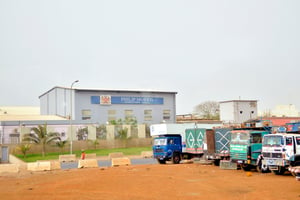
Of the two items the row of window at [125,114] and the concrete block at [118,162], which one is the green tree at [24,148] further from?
the concrete block at [118,162]

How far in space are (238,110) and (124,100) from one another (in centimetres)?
2186

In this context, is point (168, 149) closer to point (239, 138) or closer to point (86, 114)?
point (239, 138)

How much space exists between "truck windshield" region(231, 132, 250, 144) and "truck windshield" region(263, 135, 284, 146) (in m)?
2.19

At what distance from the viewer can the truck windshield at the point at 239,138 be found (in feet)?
85.4

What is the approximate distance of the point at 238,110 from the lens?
2334 inches

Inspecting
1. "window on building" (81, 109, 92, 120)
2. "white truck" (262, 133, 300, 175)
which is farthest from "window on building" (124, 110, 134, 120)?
"white truck" (262, 133, 300, 175)

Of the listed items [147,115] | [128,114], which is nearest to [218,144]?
[128,114]

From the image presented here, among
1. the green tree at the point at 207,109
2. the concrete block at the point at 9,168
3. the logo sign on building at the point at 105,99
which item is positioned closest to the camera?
the concrete block at the point at 9,168

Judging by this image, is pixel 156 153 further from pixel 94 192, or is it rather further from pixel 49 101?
pixel 49 101

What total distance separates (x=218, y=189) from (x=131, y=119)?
5272cm

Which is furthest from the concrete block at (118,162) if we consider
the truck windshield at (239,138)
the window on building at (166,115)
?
the window on building at (166,115)

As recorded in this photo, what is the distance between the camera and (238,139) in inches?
1043

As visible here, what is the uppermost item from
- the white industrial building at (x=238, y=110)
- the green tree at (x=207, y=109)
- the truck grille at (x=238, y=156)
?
the green tree at (x=207, y=109)

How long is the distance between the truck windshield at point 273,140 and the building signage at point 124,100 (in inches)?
1915
